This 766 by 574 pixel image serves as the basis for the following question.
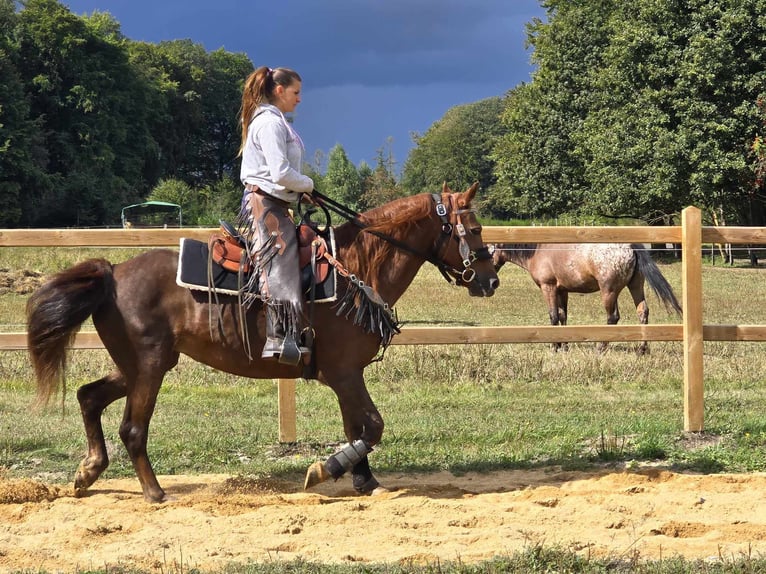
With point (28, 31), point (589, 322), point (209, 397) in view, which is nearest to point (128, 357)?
point (209, 397)

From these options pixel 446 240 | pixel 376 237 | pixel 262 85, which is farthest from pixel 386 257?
pixel 262 85

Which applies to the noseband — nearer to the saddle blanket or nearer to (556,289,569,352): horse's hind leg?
the saddle blanket

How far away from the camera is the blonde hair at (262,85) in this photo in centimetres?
609

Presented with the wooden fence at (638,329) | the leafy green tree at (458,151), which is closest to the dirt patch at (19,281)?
the wooden fence at (638,329)

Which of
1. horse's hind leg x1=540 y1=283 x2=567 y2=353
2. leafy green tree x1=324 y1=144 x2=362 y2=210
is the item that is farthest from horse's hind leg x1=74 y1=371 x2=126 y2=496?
leafy green tree x1=324 y1=144 x2=362 y2=210

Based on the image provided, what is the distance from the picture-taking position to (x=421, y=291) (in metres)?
19.6

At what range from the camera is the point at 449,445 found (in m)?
7.82

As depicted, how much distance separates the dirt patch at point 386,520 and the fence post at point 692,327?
146cm

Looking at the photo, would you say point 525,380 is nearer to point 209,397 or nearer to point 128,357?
point 209,397

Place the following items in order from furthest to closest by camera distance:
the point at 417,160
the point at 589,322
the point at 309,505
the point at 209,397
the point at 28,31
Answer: the point at 417,160
the point at 28,31
the point at 589,322
the point at 209,397
the point at 309,505

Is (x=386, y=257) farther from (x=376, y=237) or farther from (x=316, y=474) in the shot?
(x=316, y=474)

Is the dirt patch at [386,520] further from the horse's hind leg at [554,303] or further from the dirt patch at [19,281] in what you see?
the dirt patch at [19,281]

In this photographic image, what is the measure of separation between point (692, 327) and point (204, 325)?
4.47 metres

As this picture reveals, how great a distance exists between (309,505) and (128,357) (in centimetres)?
162
